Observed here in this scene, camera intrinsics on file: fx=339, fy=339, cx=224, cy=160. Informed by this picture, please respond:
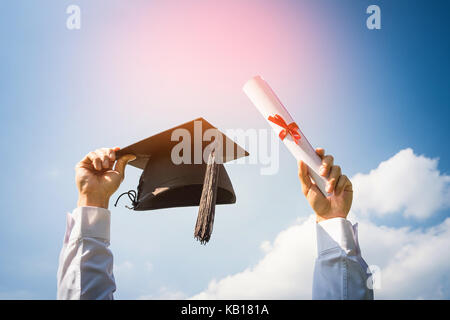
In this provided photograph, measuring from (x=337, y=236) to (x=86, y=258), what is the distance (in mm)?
1530

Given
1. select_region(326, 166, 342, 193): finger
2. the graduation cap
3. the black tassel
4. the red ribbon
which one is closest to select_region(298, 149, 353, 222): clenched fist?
select_region(326, 166, 342, 193): finger

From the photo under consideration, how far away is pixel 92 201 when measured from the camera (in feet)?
7.69

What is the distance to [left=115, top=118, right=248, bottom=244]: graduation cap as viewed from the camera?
9.73 ft

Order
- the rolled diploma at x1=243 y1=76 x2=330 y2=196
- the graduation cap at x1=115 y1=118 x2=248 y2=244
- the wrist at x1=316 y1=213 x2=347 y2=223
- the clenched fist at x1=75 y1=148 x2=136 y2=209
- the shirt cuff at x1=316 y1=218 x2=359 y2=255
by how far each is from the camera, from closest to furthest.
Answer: the shirt cuff at x1=316 y1=218 x2=359 y2=255
the wrist at x1=316 y1=213 x2=347 y2=223
the clenched fist at x1=75 y1=148 x2=136 y2=209
the rolled diploma at x1=243 y1=76 x2=330 y2=196
the graduation cap at x1=115 y1=118 x2=248 y2=244

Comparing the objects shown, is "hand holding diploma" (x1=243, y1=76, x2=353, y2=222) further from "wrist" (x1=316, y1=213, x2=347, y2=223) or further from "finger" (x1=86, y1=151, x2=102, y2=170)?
"finger" (x1=86, y1=151, x2=102, y2=170)

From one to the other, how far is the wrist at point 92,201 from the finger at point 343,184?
1.60 metres

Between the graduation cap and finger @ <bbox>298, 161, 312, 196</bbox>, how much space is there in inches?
27.8

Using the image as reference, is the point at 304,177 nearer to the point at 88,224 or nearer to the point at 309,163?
the point at 309,163

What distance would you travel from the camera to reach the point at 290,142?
8.18ft

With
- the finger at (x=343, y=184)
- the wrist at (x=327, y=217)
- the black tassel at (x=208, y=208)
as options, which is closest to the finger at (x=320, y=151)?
the finger at (x=343, y=184)

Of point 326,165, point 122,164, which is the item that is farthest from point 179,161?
point 326,165

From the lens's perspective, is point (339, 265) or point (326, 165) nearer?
point (339, 265)
